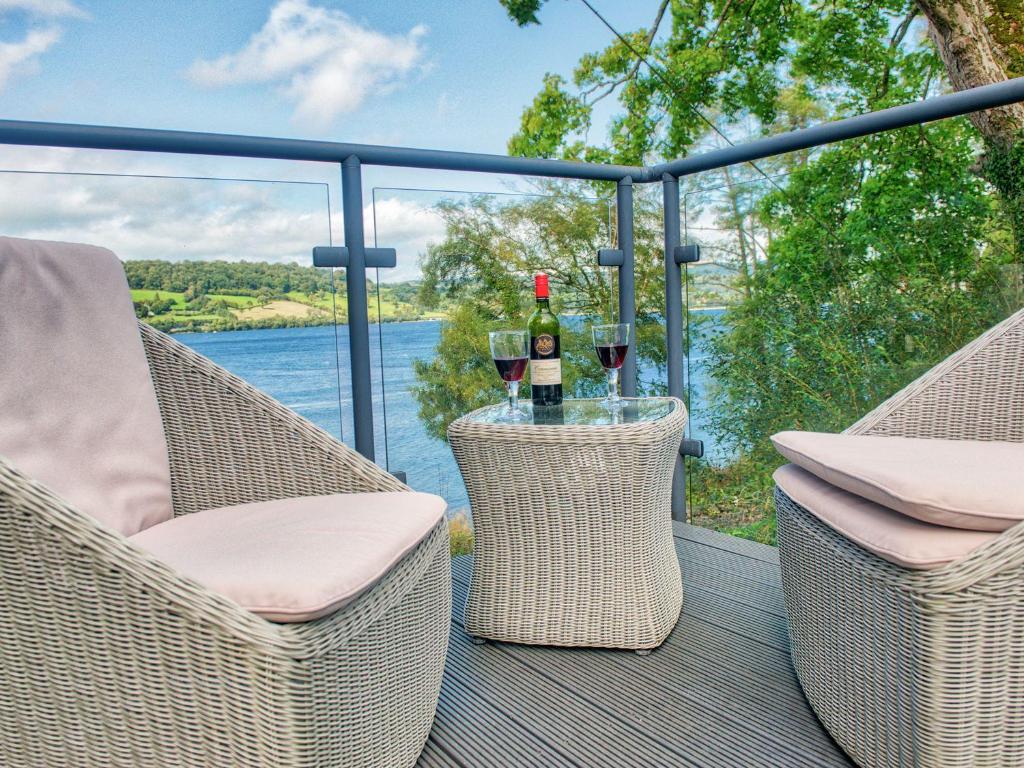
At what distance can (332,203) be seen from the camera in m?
2.24

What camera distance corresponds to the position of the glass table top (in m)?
1.89

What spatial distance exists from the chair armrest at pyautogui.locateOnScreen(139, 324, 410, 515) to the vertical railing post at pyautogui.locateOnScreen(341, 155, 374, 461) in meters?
0.64

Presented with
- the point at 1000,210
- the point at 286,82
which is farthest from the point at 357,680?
the point at 286,82

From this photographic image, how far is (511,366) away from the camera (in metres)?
1.99

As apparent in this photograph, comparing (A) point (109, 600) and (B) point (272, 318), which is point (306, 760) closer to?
(A) point (109, 600)

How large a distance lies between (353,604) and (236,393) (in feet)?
2.14

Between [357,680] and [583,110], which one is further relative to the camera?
[583,110]

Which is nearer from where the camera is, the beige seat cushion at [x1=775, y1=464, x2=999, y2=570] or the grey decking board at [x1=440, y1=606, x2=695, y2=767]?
the beige seat cushion at [x1=775, y1=464, x2=999, y2=570]

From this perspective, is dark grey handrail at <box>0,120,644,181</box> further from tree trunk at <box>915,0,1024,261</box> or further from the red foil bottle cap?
tree trunk at <box>915,0,1024,261</box>

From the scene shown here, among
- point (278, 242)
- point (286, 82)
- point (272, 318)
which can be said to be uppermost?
point (286, 82)

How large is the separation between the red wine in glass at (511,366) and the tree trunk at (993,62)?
47.2 inches

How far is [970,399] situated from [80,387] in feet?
5.76

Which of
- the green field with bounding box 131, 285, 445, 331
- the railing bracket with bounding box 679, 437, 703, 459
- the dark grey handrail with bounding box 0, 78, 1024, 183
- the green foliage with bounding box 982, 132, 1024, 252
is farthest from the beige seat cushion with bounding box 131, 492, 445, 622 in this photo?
the green foliage with bounding box 982, 132, 1024, 252

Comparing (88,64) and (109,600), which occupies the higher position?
(88,64)
